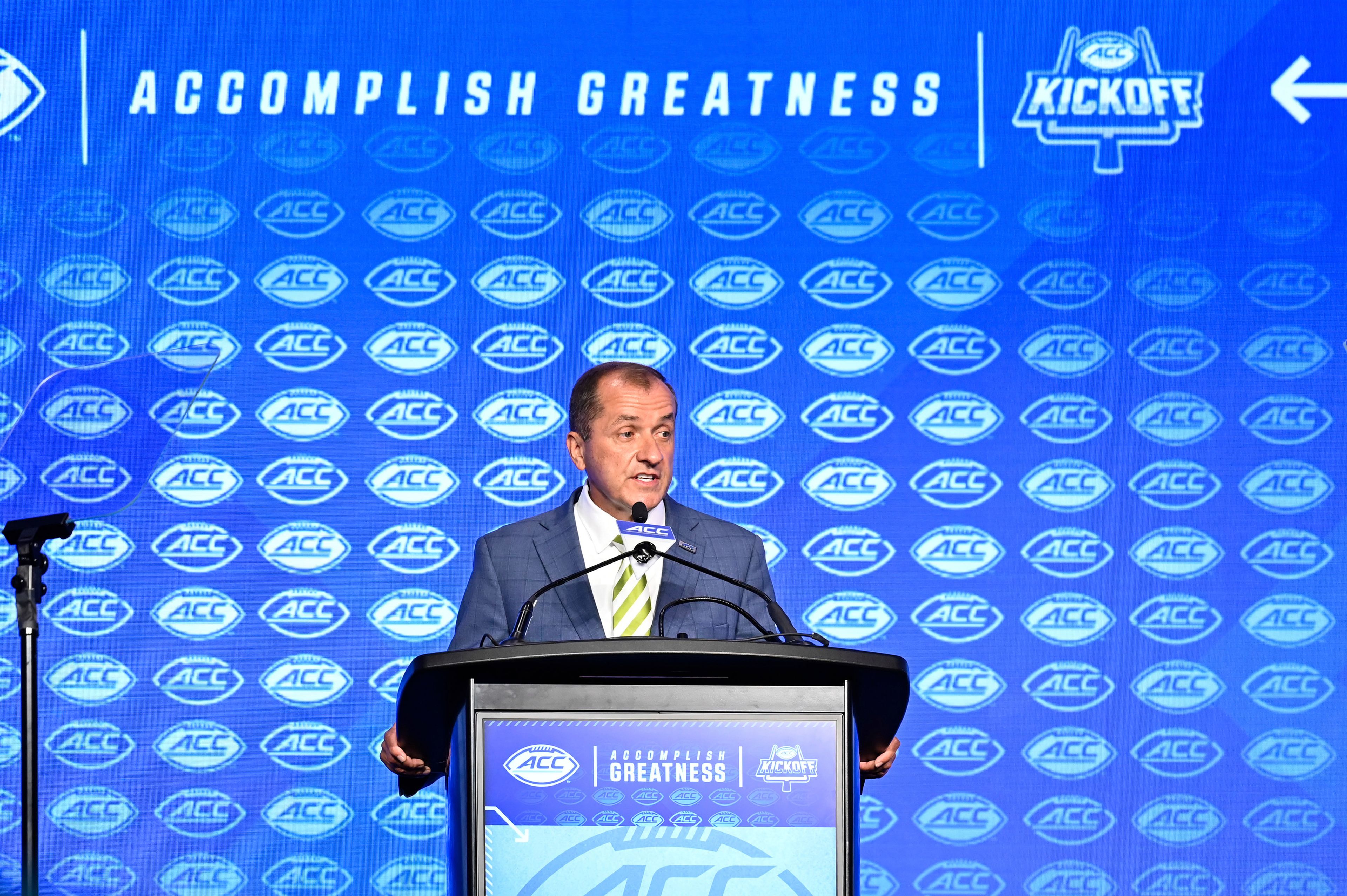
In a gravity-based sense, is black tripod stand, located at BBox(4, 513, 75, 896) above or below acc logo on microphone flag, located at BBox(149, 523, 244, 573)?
below

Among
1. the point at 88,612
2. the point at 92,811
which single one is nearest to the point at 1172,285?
the point at 88,612

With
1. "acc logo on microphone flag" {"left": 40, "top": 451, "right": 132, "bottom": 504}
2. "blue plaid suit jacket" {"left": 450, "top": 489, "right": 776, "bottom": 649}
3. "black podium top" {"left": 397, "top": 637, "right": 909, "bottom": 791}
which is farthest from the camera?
"acc logo on microphone flag" {"left": 40, "top": 451, "right": 132, "bottom": 504}

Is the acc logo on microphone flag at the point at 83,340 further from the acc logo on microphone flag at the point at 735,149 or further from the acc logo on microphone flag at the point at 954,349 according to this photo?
the acc logo on microphone flag at the point at 954,349

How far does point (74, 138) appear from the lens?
14.7ft

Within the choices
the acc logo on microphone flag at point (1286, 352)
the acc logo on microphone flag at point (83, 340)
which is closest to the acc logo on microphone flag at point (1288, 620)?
the acc logo on microphone flag at point (1286, 352)

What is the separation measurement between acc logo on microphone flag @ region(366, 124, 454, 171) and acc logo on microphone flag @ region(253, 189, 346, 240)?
215 millimetres

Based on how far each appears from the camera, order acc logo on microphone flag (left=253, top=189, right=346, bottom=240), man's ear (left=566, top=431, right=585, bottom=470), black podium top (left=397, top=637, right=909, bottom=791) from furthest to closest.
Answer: acc logo on microphone flag (left=253, top=189, right=346, bottom=240) → man's ear (left=566, top=431, right=585, bottom=470) → black podium top (left=397, top=637, right=909, bottom=791)

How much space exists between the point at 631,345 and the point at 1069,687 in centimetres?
178

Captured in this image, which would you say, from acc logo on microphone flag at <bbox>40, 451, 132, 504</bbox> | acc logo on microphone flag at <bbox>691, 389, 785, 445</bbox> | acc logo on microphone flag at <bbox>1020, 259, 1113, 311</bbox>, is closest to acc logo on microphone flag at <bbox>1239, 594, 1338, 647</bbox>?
acc logo on microphone flag at <bbox>1020, 259, 1113, 311</bbox>

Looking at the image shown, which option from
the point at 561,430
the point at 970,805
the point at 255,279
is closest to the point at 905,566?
the point at 970,805

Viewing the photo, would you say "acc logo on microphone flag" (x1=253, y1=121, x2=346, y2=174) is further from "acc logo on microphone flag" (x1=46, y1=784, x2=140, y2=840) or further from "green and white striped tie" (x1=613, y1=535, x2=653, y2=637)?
"green and white striped tie" (x1=613, y1=535, x2=653, y2=637)

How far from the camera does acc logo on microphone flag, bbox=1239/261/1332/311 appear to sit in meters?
4.56

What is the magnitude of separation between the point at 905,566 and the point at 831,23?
1.77m

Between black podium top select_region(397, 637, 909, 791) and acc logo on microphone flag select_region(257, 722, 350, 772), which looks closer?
black podium top select_region(397, 637, 909, 791)
